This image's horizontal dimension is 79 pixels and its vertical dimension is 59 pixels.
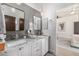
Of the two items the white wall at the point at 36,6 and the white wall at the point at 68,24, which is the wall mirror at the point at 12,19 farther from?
the white wall at the point at 68,24

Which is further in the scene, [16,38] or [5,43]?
[16,38]

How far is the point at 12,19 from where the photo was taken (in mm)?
1531

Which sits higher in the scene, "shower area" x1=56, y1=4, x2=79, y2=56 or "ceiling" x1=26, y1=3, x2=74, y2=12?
"ceiling" x1=26, y1=3, x2=74, y2=12

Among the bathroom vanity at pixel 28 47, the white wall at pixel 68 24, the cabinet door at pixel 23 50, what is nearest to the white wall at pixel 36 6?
the white wall at pixel 68 24

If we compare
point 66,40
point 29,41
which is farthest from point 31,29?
point 66,40

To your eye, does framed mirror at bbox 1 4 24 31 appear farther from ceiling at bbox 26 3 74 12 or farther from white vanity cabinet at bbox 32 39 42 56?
white vanity cabinet at bbox 32 39 42 56

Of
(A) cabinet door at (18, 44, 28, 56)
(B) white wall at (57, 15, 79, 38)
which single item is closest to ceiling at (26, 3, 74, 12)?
(B) white wall at (57, 15, 79, 38)

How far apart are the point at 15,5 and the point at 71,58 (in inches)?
51.9

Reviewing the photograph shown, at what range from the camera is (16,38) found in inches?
62.7

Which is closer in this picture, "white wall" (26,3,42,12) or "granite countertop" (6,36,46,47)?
"granite countertop" (6,36,46,47)

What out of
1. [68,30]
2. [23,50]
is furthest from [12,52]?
[68,30]

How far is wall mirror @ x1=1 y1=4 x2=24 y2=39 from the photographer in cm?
147

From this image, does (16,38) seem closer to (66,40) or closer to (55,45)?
(55,45)

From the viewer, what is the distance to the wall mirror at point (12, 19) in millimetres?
1466
